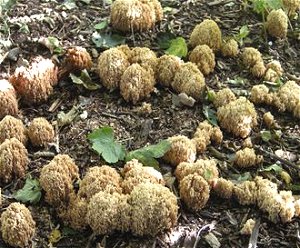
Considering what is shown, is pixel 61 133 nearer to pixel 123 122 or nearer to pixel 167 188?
pixel 123 122

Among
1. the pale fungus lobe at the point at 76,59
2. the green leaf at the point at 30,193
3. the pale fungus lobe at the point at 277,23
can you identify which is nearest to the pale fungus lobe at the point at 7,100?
the pale fungus lobe at the point at 76,59

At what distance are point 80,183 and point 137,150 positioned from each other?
1.66ft

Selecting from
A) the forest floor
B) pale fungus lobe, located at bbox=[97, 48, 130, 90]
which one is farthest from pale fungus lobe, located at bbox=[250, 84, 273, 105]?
pale fungus lobe, located at bbox=[97, 48, 130, 90]

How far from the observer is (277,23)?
495 centimetres

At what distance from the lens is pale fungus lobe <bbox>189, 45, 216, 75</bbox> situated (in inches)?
179

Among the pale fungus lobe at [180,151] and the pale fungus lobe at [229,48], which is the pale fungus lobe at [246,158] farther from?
the pale fungus lobe at [229,48]

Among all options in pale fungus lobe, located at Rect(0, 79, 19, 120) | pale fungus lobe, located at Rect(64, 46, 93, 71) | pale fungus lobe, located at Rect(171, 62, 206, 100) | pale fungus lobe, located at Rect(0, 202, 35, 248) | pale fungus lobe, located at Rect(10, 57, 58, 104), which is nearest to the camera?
pale fungus lobe, located at Rect(0, 202, 35, 248)

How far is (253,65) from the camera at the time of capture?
4.72m

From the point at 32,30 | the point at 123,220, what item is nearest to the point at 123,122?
the point at 123,220

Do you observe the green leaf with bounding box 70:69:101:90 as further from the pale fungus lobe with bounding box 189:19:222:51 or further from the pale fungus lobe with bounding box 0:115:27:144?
the pale fungus lobe with bounding box 189:19:222:51

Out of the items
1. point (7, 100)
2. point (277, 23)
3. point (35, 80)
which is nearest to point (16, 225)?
point (7, 100)

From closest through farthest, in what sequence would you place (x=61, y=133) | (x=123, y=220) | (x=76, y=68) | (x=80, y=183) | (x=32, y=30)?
(x=123, y=220), (x=80, y=183), (x=61, y=133), (x=76, y=68), (x=32, y=30)

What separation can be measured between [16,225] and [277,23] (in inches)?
119

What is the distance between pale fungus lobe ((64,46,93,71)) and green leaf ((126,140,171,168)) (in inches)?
41.7
